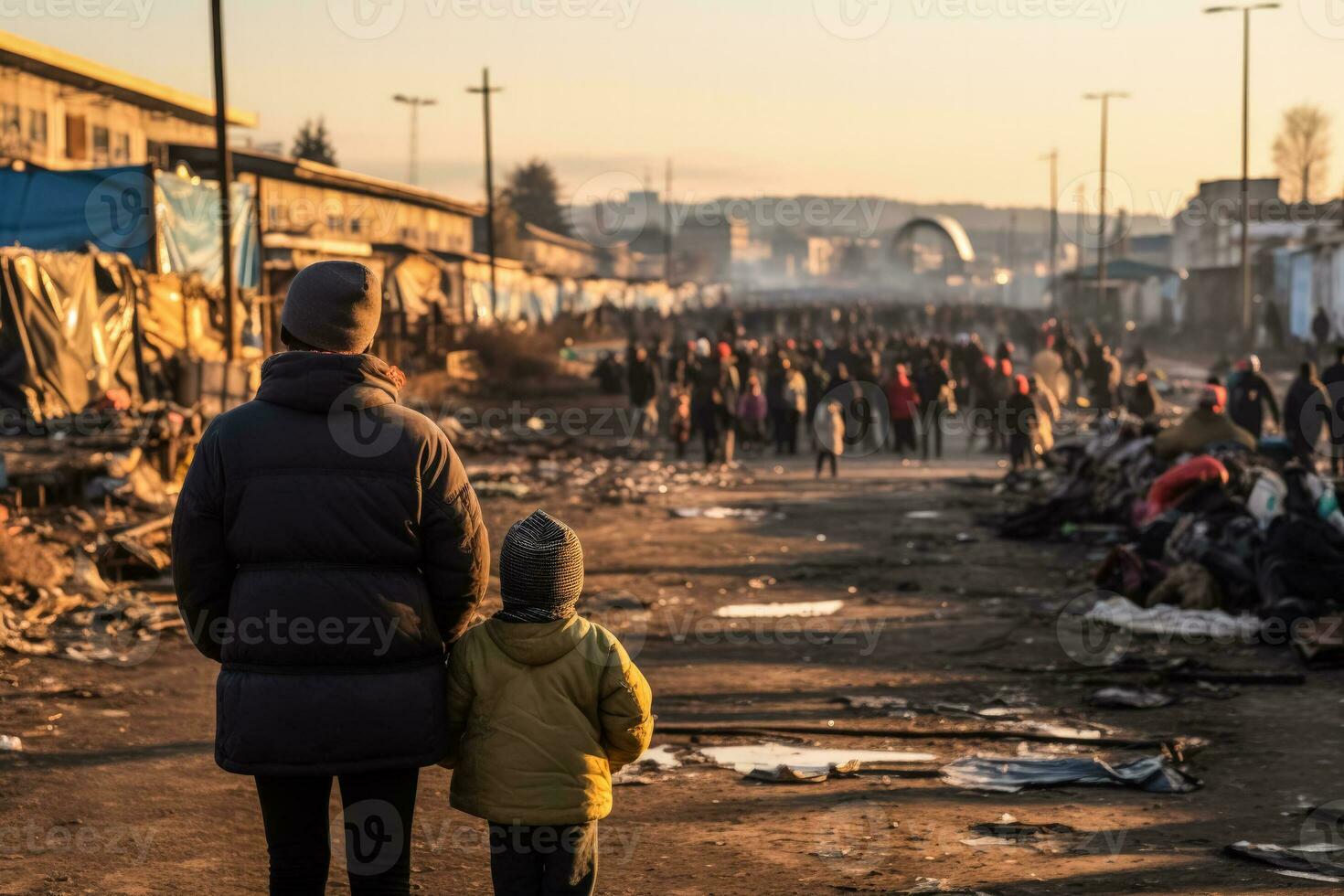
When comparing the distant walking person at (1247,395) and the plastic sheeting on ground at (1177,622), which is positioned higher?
the distant walking person at (1247,395)

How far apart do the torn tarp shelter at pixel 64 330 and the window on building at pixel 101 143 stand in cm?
1919

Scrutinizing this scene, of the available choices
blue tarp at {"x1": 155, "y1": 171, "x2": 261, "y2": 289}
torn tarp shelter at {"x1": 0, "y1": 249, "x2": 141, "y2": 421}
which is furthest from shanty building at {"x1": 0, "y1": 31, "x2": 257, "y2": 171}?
torn tarp shelter at {"x1": 0, "y1": 249, "x2": 141, "y2": 421}

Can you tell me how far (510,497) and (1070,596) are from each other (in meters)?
8.68

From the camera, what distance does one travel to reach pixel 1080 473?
59.0ft

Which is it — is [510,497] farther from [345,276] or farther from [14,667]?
[345,276]

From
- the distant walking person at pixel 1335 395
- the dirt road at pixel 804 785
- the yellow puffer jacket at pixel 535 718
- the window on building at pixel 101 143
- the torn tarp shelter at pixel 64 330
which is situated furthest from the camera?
the window on building at pixel 101 143

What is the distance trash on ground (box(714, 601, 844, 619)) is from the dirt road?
0.55 ft

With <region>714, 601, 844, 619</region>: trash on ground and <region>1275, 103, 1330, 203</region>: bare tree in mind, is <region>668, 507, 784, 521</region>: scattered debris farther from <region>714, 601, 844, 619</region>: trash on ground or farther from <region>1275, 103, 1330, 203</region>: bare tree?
<region>1275, 103, 1330, 203</region>: bare tree

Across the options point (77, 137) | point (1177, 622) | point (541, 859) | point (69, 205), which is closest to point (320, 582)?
point (541, 859)

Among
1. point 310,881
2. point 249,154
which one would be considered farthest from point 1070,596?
point 249,154

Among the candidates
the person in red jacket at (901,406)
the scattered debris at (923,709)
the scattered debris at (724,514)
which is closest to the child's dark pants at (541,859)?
the scattered debris at (923,709)

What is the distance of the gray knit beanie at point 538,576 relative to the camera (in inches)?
153

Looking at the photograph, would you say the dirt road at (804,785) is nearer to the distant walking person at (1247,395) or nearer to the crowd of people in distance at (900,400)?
the crowd of people in distance at (900,400)

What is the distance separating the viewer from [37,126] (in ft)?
131
